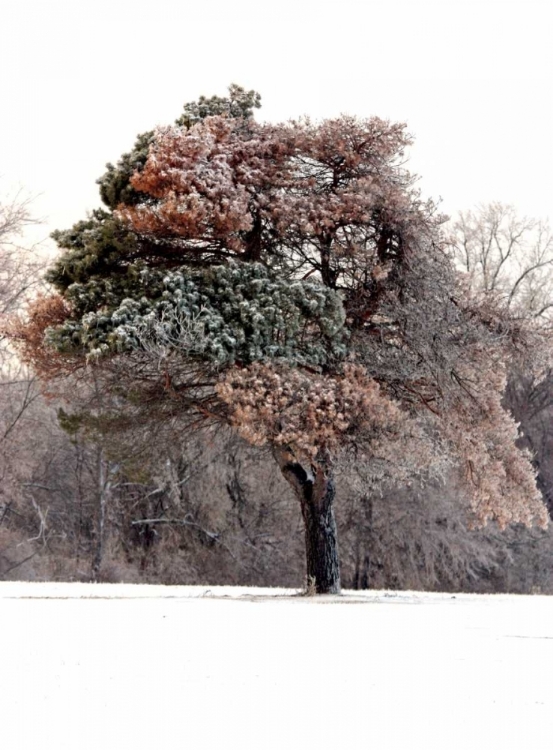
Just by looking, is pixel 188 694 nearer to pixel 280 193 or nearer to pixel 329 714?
pixel 329 714

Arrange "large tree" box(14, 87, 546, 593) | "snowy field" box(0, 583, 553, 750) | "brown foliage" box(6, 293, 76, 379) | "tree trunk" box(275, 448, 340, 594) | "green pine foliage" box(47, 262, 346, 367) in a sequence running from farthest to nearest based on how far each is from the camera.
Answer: "tree trunk" box(275, 448, 340, 594) < "brown foliage" box(6, 293, 76, 379) < "large tree" box(14, 87, 546, 593) < "green pine foliage" box(47, 262, 346, 367) < "snowy field" box(0, 583, 553, 750)

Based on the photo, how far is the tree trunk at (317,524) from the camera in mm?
21000

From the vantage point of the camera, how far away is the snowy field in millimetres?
6914

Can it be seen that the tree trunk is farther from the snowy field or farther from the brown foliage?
the snowy field

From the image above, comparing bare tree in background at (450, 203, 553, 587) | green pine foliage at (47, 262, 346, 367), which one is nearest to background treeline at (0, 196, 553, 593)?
bare tree in background at (450, 203, 553, 587)

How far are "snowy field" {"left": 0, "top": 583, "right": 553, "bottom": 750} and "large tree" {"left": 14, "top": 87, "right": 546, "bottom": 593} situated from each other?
4559 mm

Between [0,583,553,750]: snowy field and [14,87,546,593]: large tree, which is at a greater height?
[14,87,546,593]: large tree

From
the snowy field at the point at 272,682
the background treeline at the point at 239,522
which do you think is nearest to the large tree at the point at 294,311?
the snowy field at the point at 272,682

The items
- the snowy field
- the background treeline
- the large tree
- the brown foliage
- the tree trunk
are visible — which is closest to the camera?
the snowy field

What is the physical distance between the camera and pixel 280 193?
19.0m

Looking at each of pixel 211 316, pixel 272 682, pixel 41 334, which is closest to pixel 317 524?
pixel 211 316

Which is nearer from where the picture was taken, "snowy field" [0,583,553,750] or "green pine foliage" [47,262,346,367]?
"snowy field" [0,583,553,750]

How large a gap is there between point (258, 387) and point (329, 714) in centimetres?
1019

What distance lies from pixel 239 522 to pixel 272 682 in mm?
29364
